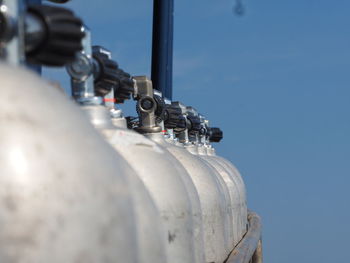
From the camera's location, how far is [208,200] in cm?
234

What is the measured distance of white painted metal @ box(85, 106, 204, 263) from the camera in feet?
4.78

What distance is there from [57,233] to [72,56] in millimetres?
326

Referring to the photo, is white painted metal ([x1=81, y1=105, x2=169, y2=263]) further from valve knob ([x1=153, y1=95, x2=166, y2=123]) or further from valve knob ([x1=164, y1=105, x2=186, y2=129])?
valve knob ([x1=164, y1=105, x2=186, y2=129])

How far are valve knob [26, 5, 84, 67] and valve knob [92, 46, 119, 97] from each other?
1.37ft

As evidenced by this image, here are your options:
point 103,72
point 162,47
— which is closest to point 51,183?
point 103,72

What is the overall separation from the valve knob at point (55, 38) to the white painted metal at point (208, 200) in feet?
3.69

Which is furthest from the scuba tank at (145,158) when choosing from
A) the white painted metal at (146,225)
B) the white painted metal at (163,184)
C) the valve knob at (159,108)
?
the valve knob at (159,108)

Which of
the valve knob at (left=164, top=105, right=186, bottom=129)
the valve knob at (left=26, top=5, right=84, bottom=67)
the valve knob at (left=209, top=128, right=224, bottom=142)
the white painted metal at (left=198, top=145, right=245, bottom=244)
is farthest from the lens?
the valve knob at (left=209, top=128, right=224, bottom=142)

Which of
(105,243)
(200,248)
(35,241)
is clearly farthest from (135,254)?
(200,248)

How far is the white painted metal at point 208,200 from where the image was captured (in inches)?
89.0

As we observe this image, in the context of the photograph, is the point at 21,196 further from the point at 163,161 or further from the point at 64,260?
the point at 163,161

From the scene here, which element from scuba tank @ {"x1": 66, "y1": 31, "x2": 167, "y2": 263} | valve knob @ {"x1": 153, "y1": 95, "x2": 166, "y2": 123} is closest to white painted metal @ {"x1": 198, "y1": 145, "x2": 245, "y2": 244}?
valve knob @ {"x1": 153, "y1": 95, "x2": 166, "y2": 123}

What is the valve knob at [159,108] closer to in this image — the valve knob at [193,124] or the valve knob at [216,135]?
the valve knob at [193,124]

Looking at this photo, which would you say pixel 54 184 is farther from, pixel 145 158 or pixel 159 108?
pixel 159 108
